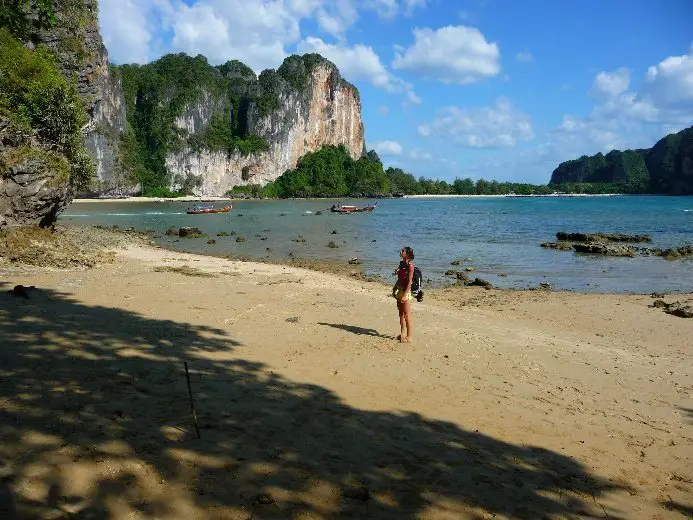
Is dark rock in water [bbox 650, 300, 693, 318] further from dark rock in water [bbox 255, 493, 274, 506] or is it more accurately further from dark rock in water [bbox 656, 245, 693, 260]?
dark rock in water [bbox 255, 493, 274, 506]

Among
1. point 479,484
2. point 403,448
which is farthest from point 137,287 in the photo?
point 479,484

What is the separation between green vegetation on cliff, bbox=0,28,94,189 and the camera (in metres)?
15.1

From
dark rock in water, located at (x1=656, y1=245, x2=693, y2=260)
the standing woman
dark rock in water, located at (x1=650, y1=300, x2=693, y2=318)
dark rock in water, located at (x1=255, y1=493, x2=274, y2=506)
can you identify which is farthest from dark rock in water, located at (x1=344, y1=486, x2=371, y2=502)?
dark rock in water, located at (x1=656, y1=245, x2=693, y2=260)

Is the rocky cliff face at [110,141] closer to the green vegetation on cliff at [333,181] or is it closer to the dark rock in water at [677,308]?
the green vegetation on cliff at [333,181]

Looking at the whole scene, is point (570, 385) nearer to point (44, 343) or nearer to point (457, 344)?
point (457, 344)

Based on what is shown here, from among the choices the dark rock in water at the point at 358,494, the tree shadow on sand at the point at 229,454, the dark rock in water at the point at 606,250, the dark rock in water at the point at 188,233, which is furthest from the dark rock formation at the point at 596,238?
the dark rock in water at the point at 358,494

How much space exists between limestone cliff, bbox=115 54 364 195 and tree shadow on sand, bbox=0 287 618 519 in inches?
5263

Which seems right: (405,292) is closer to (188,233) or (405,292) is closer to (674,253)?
(674,253)

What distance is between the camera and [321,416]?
5.06m

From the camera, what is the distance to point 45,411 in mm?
4250

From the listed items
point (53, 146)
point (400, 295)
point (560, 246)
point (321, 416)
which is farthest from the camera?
point (560, 246)

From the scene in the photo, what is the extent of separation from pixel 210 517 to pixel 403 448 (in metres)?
1.94

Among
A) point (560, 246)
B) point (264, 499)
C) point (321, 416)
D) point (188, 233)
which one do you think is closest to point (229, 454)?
point (264, 499)

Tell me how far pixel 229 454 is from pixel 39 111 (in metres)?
16.2
